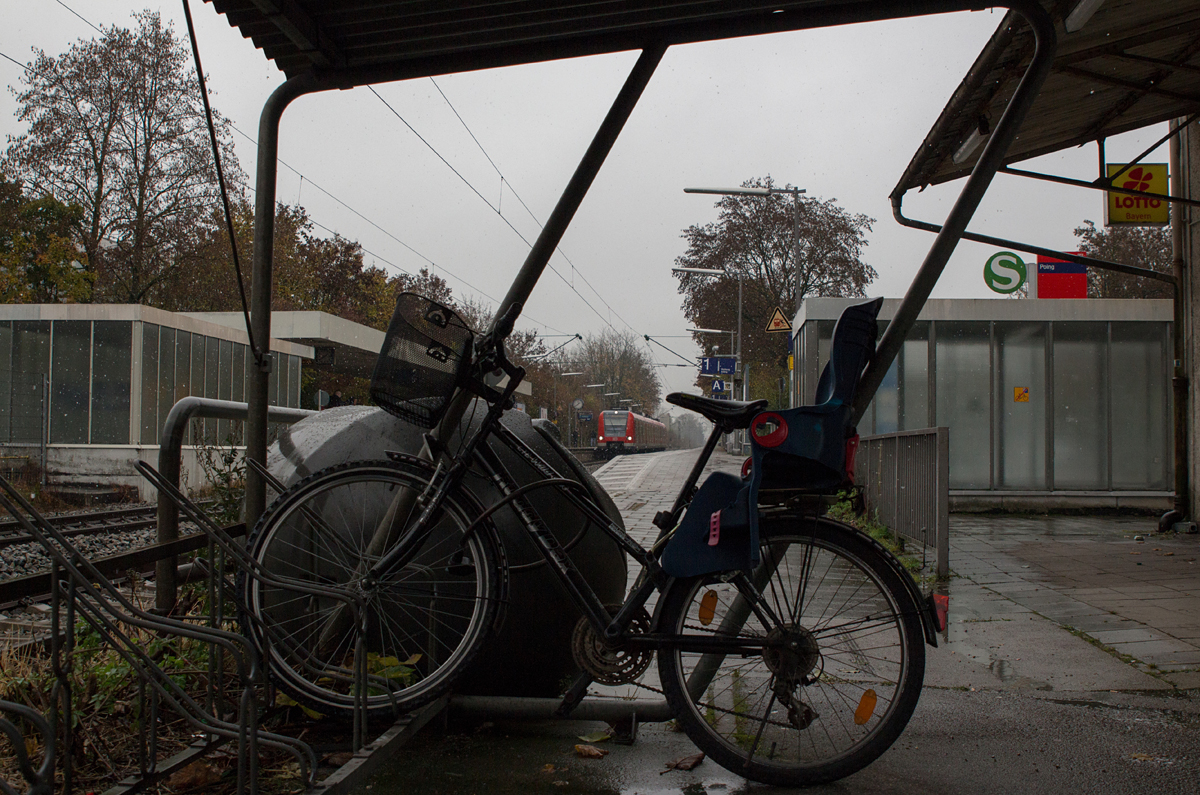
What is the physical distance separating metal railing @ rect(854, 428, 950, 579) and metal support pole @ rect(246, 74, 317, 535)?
3.94m

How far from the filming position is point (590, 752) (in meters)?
3.13

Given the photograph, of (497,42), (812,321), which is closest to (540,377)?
(812,321)

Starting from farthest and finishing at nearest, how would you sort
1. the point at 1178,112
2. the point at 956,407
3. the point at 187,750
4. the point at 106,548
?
the point at 956,407 → the point at 106,548 → the point at 1178,112 → the point at 187,750

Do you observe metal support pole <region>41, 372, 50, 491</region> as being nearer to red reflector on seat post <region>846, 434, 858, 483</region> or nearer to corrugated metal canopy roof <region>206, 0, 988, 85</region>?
corrugated metal canopy roof <region>206, 0, 988, 85</region>

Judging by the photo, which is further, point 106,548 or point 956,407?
point 956,407

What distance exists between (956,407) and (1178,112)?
6.84 metres

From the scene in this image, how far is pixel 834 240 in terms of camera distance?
A: 3266 cm

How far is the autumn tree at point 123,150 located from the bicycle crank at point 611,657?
89.9ft

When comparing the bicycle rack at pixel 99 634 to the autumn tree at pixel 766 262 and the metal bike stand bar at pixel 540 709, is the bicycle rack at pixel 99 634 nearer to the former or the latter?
the metal bike stand bar at pixel 540 709

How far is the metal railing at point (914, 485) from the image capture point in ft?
24.3

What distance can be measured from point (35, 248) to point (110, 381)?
27.7ft

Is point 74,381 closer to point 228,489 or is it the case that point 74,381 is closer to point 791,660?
point 228,489

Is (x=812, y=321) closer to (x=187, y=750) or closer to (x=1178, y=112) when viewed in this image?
(x=1178, y=112)

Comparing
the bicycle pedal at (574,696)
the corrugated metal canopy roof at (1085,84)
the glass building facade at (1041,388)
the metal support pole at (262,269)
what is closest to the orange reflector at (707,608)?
the bicycle pedal at (574,696)
